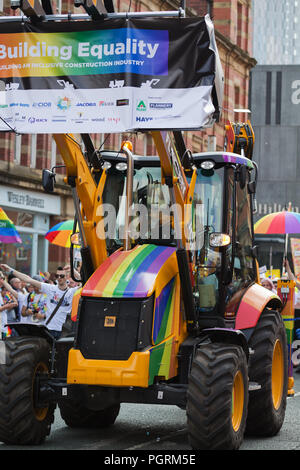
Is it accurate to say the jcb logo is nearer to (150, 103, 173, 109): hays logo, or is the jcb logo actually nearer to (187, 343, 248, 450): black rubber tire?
(187, 343, 248, 450): black rubber tire

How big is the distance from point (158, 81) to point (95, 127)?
0.68 meters

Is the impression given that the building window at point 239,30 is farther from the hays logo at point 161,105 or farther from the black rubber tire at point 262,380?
the hays logo at point 161,105

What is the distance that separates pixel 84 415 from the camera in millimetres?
10016

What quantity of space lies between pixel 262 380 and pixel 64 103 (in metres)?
3.47

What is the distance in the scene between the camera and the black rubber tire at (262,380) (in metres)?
9.61

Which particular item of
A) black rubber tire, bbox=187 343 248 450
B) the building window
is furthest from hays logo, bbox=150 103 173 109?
the building window

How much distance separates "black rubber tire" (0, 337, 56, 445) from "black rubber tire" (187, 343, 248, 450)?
4.90 ft

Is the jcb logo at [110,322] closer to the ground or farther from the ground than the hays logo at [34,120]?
closer to the ground

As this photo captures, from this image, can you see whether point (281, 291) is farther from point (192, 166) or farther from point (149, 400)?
point (149, 400)

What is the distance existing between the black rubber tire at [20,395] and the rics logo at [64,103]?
222 centimetres

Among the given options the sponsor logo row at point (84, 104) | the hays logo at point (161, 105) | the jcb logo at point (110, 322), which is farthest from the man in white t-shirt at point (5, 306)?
the hays logo at point (161, 105)

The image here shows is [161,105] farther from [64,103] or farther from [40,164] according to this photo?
[40,164]

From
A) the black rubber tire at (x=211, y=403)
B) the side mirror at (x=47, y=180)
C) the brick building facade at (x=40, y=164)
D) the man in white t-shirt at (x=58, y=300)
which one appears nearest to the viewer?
the black rubber tire at (x=211, y=403)

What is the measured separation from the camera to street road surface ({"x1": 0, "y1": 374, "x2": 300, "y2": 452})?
8.95m
